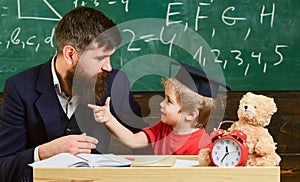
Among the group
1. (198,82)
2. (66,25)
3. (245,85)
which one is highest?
(66,25)

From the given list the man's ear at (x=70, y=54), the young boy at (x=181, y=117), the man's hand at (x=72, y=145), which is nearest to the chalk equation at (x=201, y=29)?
the man's ear at (x=70, y=54)

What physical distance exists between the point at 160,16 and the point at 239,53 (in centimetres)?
47

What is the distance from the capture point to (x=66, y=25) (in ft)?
8.11

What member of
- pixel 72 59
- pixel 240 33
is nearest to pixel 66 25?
pixel 72 59

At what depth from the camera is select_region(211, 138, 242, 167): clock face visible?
183 centimetres

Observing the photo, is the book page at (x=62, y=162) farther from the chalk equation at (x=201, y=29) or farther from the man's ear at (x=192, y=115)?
the chalk equation at (x=201, y=29)

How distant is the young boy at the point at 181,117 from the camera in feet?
7.19

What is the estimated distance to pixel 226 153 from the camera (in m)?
1.84

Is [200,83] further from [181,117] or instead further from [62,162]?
[62,162]

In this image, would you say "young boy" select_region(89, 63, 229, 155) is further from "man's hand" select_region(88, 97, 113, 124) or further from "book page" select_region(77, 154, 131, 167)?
"book page" select_region(77, 154, 131, 167)

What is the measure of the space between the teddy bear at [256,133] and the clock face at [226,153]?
32 mm

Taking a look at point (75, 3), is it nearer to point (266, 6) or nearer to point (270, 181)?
point (266, 6)

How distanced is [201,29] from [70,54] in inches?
35.4

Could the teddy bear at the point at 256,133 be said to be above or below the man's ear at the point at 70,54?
below
